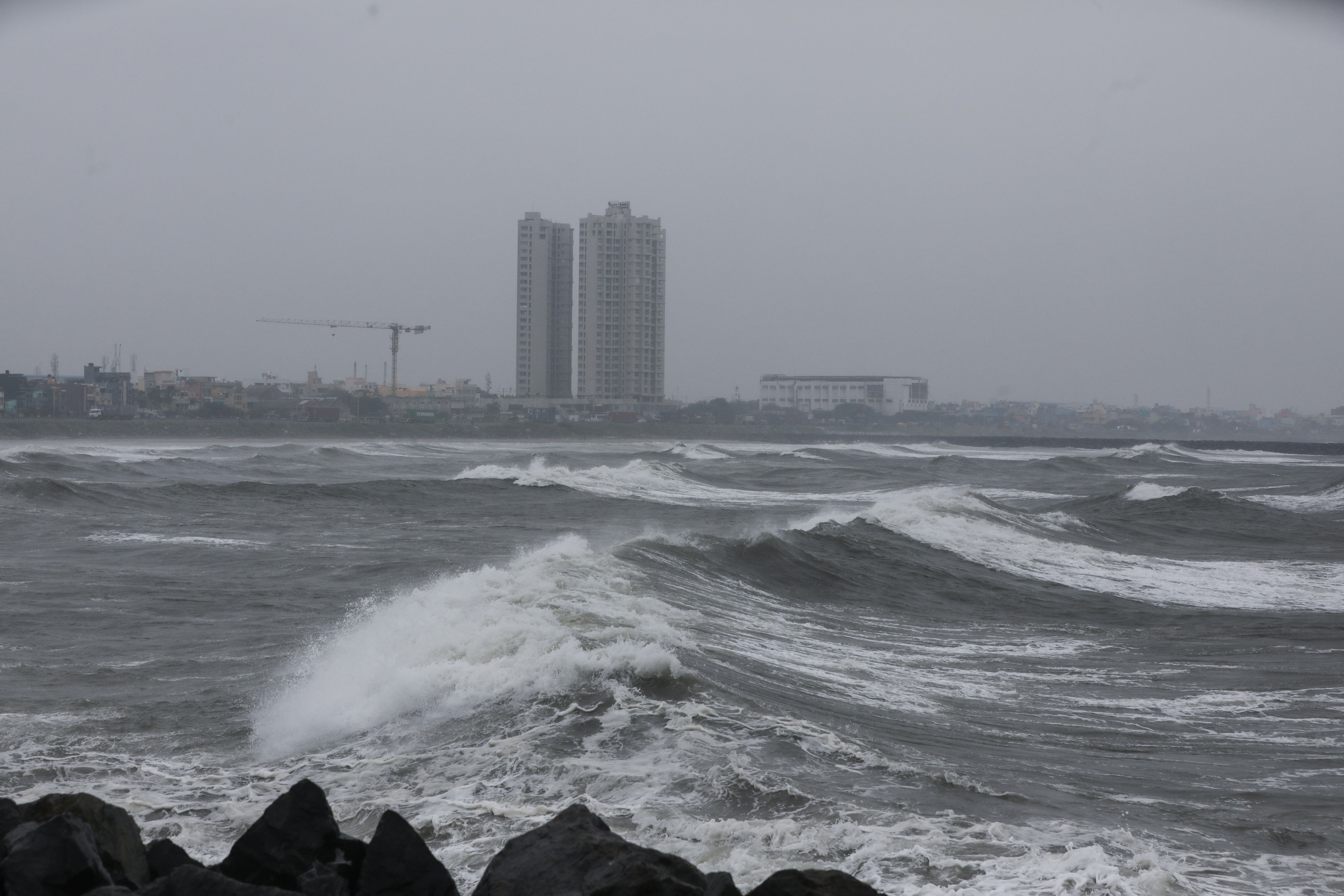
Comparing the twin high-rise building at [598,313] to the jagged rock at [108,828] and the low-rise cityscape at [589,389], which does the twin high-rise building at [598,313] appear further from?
the jagged rock at [108,828]

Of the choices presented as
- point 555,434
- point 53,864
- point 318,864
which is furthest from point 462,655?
point 555,434

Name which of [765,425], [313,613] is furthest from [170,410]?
[313,613]

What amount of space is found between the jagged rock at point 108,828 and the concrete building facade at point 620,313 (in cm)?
12896

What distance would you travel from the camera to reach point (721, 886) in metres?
3.89

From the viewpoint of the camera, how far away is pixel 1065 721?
786 centimetres

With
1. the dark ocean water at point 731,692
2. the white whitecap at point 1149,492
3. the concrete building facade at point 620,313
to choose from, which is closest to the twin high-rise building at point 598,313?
the concrete building facade at point 620,313

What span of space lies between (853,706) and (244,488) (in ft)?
83.5

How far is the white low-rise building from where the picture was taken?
158000 millimetres

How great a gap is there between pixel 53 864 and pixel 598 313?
132 metres

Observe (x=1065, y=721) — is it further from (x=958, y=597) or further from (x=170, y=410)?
(x=170, y=410)

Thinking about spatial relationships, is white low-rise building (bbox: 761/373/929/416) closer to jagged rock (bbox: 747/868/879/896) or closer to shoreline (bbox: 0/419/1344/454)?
shoreline (bbox: 0/419/1344/454)

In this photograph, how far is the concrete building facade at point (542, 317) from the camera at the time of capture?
136625 millimetres

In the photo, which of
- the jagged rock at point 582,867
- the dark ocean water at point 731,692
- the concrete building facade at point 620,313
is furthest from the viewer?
the concrete building facade at point 620,313

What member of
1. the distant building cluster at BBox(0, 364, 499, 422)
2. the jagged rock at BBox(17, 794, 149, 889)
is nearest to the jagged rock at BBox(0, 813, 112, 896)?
the jagged rock at BBox(17, 794, 149, 889)
